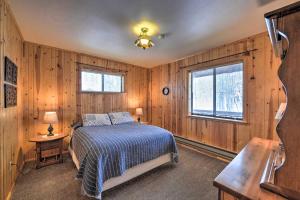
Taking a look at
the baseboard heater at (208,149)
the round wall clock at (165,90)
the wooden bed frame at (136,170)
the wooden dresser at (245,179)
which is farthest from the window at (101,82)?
the wooden dresser at (245,179)

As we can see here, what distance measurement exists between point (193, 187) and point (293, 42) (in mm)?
2110

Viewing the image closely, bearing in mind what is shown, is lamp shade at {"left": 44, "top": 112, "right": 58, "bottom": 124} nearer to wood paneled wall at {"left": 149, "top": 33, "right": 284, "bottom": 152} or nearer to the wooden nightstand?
the wooden nightstand

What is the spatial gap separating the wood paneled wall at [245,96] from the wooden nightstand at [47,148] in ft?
9.78

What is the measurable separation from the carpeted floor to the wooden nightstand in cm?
13

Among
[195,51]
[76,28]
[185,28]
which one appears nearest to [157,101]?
[195,51]

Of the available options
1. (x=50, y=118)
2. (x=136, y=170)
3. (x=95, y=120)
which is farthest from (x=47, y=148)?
(x=136, y=170)

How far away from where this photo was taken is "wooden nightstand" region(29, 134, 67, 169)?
2.58 meters

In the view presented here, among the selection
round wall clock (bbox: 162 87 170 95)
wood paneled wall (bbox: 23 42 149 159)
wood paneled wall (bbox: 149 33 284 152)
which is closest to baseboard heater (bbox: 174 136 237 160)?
wood paneled wall (bbox: 149 33 284 152)

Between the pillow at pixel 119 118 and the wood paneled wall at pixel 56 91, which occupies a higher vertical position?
the wood paneled wall at pixel 56 91

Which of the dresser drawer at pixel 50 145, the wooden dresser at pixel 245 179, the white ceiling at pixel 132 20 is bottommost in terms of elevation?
the dresser drawer at pixel 50 145

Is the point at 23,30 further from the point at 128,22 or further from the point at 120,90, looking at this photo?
the point at 120,90

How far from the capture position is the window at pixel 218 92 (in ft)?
9.74

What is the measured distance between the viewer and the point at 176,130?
4215 millimetres

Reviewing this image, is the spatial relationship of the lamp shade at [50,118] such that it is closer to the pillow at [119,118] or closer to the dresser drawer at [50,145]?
the dresser drawer at [50,145]
